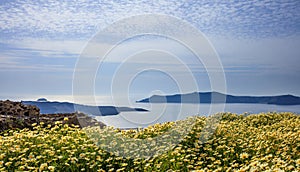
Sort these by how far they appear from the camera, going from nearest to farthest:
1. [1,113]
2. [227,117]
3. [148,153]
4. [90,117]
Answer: [148,153] < [1,113] < [90,117] < [227,117]

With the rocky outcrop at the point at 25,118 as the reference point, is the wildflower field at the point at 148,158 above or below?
below

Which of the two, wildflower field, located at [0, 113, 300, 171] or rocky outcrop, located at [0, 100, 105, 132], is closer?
wildflower field, located at [0, 113, 300, 171]

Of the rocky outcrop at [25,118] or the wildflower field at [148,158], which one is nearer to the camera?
the wildflower field at [148,158]

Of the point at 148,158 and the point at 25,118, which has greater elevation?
the point at 25,118

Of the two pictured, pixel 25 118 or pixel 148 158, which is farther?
pixel 25 118

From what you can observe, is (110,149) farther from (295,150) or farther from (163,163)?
(295,150)

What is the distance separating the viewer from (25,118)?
1096 centimetres

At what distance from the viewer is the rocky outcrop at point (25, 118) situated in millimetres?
10469

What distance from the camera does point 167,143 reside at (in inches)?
293

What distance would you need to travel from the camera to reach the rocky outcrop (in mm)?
10469

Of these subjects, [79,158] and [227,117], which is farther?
[227,117]

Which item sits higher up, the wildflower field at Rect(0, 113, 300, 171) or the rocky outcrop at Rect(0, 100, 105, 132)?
the rocky outcrop at Rect(0, 100, 105, 132)

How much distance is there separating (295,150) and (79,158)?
4.46m

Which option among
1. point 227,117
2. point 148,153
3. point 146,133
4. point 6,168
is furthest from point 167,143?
point 227,117
